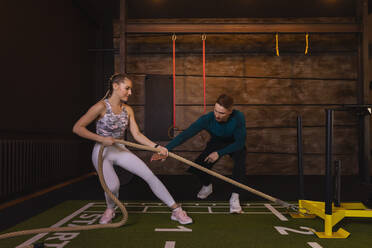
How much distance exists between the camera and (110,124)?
1895 millimetres

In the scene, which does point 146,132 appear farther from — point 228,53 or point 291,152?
point 291,152

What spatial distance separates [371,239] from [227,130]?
1265 millimetres

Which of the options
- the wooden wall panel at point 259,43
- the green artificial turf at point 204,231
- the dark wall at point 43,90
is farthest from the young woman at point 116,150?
the wooden wall panel at point 259,43

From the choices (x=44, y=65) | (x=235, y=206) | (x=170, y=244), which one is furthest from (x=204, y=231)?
(x=44, y=65)

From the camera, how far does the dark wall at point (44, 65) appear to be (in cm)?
250

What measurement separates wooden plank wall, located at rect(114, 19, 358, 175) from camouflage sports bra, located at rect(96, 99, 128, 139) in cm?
227

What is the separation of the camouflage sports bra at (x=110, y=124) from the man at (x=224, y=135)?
0.33 meters

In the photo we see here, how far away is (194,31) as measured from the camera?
309cm

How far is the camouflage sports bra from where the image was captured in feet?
6.21

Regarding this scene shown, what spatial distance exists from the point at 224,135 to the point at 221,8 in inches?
87.0

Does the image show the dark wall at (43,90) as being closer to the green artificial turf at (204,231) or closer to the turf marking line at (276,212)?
the green artificial turf at (204,231)

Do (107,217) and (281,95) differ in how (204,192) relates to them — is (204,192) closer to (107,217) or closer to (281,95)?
(107,217)

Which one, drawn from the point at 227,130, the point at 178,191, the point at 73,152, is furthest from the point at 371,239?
the point at 73,152

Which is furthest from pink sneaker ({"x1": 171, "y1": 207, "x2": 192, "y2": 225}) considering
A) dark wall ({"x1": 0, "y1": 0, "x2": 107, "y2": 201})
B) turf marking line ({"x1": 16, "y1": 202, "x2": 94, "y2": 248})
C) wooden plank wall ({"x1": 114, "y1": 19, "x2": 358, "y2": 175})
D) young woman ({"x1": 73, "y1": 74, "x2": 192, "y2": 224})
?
wooden plank wall ({"x1": 114, "y1": 19, "x2": 358, "y2": 175})
